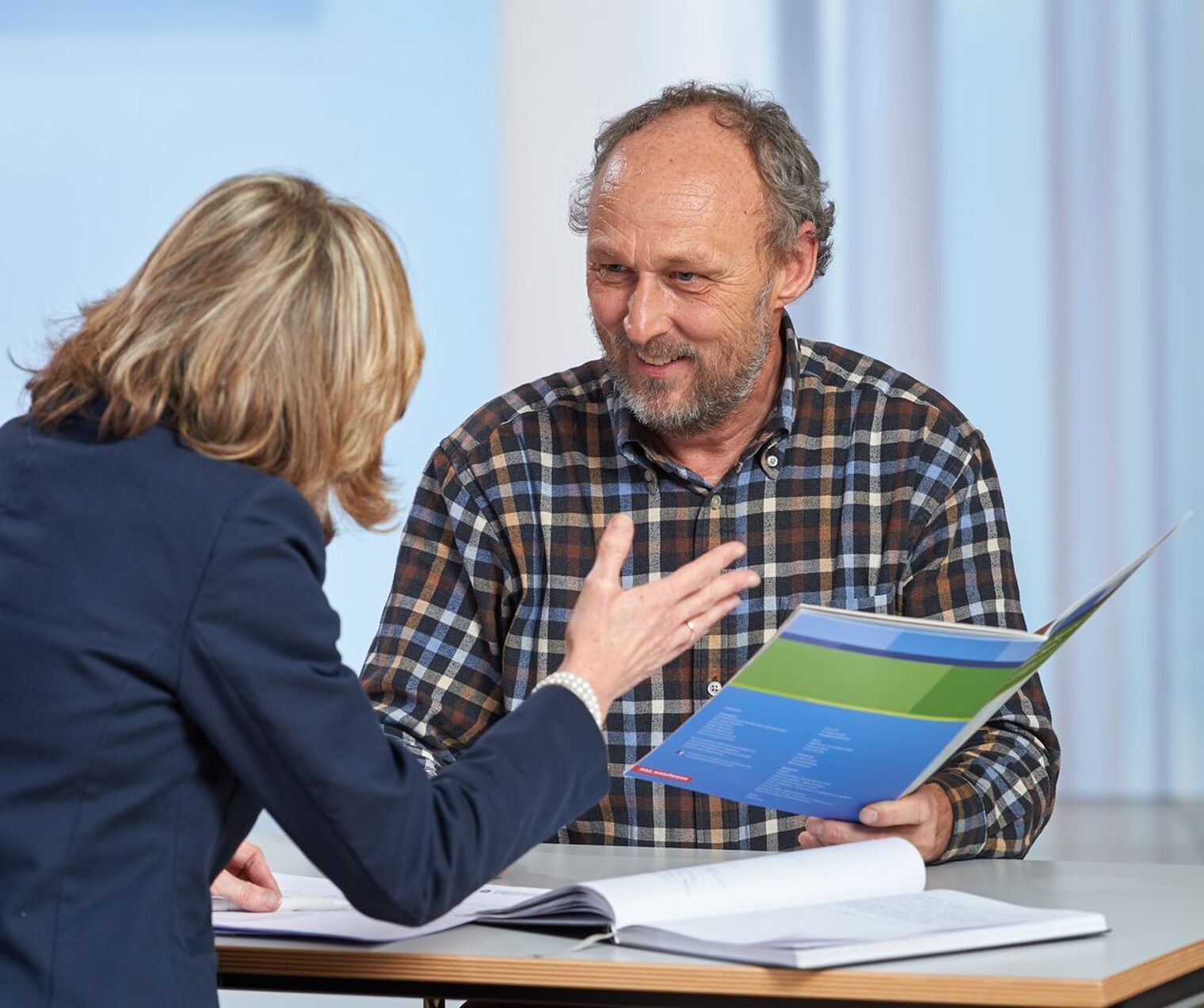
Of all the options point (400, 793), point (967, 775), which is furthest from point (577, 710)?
point (967, 775)

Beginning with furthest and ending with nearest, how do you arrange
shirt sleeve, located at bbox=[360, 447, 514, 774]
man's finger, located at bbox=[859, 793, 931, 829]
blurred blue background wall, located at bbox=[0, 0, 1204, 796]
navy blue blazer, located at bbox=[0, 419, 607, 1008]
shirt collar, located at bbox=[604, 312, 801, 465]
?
blurred blue background wall, located at bbox=[0, 0, 1204, 796] < shirt collar, located at bbox=[604, 312, 801, 465] < shirt sleeve, located at bbox=[360, 447, 514, 774] < man's finger, located at bbox=[859, 793, 931, 829] < navy blue blazer, located at bbox=[0, 419, 607, 1008]

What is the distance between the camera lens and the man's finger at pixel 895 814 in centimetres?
149

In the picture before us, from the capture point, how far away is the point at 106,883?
3.38 ft

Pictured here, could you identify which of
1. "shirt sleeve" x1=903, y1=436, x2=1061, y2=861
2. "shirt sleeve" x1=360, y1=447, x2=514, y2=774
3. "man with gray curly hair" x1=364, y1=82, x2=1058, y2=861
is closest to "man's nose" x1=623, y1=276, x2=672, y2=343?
"man with gray curly hair" x1=364, y1=82, x2=1058, y2=861

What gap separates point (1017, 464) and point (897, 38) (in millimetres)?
1220

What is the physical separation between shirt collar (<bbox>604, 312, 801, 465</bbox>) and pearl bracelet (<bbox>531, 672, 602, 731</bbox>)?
74cm

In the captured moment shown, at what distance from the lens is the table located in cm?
107

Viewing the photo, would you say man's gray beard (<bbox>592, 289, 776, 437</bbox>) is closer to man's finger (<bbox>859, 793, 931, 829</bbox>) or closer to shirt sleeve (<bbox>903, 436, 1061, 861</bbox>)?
shirt sleeve (<bbox>903, 436, 1061, 861</bbox>)

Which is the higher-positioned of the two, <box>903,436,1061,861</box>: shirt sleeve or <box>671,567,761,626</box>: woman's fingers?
<box>671,567,761,626</box>: woman's fingers

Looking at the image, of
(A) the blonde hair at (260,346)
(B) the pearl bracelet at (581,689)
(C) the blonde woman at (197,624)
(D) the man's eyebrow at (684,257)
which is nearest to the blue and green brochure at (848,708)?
(B) the pearl bracelet at (581,689)

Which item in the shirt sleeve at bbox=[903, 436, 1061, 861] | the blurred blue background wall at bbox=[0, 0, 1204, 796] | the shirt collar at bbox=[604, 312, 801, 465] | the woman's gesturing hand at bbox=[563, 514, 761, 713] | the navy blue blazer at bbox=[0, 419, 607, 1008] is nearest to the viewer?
the navy blue blazer at bbox=[0, 419, 607, 1008]

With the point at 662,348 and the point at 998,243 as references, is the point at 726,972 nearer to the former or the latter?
the point at 662,348

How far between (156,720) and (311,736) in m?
0.10

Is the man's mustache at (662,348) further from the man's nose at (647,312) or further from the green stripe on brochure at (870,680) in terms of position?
the green stripe on brochure at (870,680)
